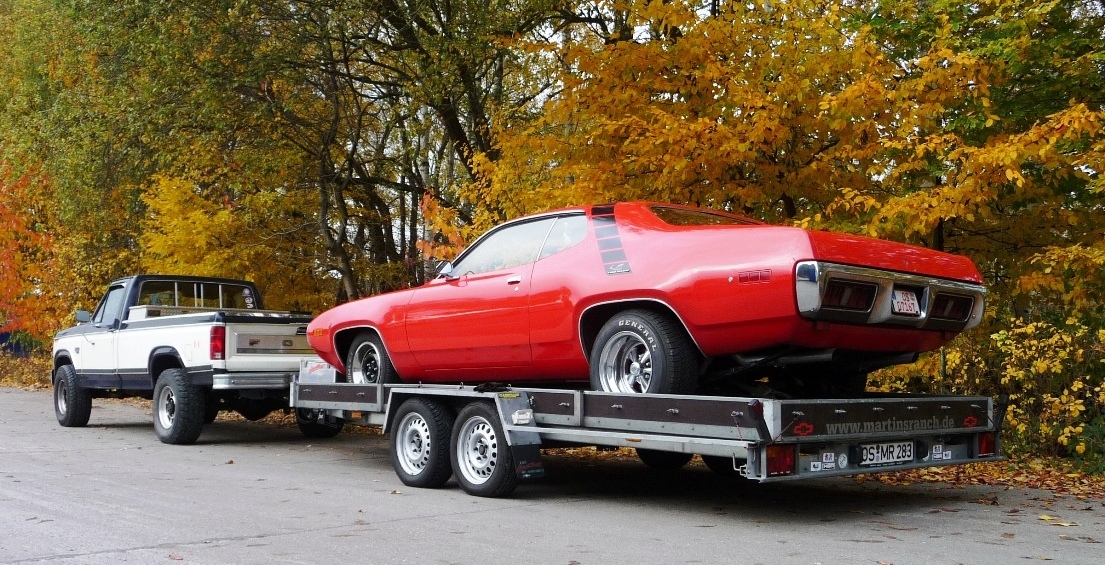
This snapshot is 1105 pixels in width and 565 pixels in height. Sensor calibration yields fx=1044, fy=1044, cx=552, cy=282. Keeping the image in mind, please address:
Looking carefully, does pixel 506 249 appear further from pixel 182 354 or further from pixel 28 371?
pixel 28 371

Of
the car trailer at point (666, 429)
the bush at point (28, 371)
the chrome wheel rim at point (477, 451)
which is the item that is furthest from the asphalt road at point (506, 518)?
the bush at point (28, 371)

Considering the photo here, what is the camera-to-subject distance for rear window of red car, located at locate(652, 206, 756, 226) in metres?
7.11

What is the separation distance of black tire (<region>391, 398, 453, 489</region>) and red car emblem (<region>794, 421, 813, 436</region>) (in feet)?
10.1

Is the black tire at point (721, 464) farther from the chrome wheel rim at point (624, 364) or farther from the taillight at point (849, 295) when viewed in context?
the taillight at point (849, 295)

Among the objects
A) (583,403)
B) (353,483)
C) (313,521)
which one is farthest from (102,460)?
(583,403)

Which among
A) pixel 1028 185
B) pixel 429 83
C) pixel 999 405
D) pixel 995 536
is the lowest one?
pixel 995 536

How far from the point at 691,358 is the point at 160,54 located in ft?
35.2

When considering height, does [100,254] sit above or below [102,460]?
above

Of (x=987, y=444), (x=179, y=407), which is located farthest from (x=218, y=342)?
(x=987, y=444)

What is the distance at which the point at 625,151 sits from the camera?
1037 cm

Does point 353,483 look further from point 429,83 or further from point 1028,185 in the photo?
point 429,83

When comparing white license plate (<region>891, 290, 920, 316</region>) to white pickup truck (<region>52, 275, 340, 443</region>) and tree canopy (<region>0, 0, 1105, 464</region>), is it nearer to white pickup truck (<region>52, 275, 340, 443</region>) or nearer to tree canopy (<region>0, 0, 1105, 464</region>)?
tree canopy (<region>0, 0, 1105, 464</region>)

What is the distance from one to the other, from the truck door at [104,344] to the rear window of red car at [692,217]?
8.22 meters

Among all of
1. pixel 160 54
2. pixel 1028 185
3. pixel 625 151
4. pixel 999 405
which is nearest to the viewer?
pixel 999 405
